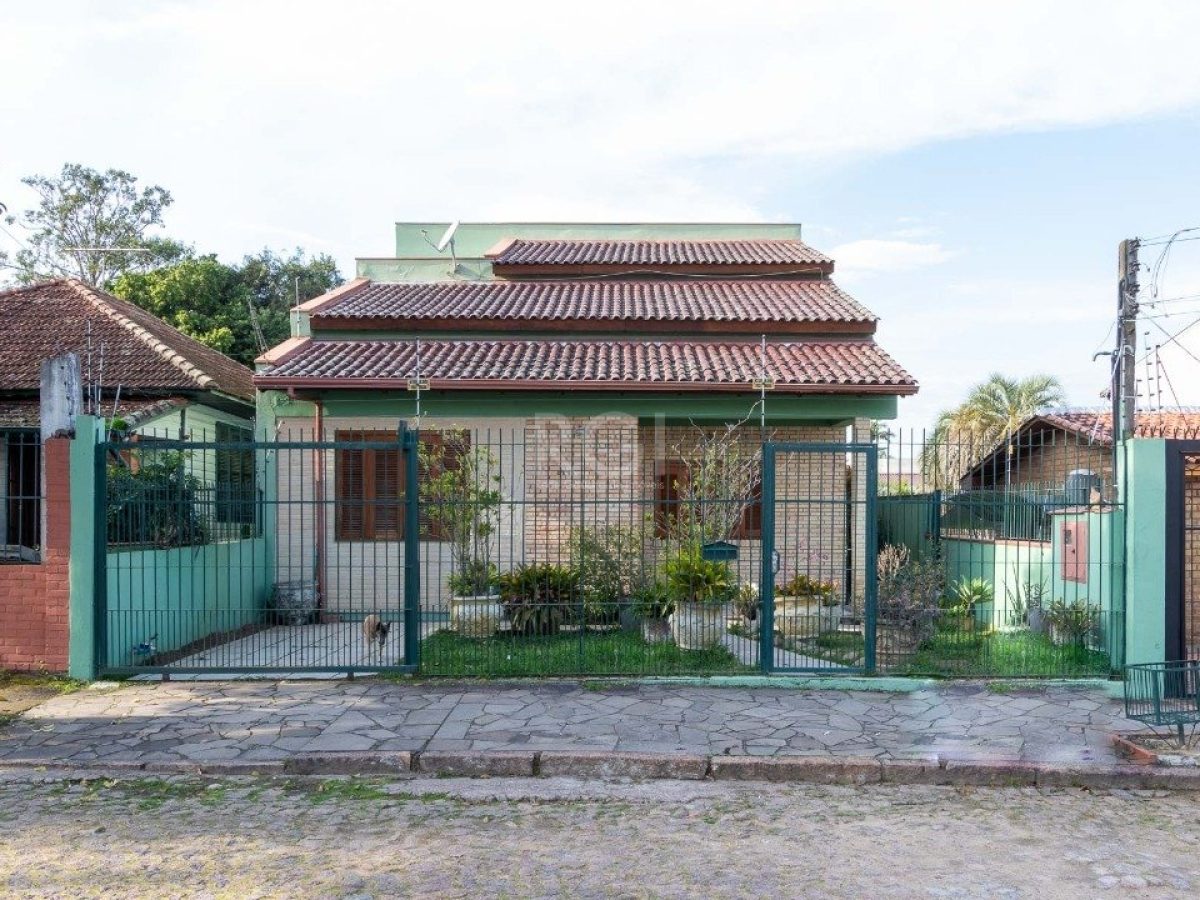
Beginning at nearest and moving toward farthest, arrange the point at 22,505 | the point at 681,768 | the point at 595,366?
1. the point at 681,768
2. the point at 22,505
3. the point at 595,366

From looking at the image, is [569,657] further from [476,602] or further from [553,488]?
[553,488]

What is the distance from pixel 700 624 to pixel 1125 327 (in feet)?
17.1

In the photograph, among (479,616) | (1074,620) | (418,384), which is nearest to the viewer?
(1074,620)

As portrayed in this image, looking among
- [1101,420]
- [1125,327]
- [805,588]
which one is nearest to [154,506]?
[805,588]

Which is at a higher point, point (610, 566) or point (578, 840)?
point (610, 566)

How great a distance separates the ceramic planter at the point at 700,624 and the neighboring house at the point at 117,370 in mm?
5499

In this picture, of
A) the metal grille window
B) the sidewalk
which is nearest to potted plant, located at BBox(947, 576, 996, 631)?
the sidewalk

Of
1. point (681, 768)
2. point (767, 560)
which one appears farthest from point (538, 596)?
point (681, 768)

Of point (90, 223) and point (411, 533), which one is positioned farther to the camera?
point (90, 223)

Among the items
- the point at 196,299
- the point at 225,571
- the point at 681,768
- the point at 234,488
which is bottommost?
the point at 681,768

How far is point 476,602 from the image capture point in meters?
10.5

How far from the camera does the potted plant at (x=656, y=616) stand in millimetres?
10023

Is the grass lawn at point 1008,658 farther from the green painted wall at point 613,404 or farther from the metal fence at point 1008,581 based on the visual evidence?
the green painted wall at point 613,404

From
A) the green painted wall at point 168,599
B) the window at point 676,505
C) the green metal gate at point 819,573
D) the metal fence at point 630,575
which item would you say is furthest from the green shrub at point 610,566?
the green painted wall at point 168,599
